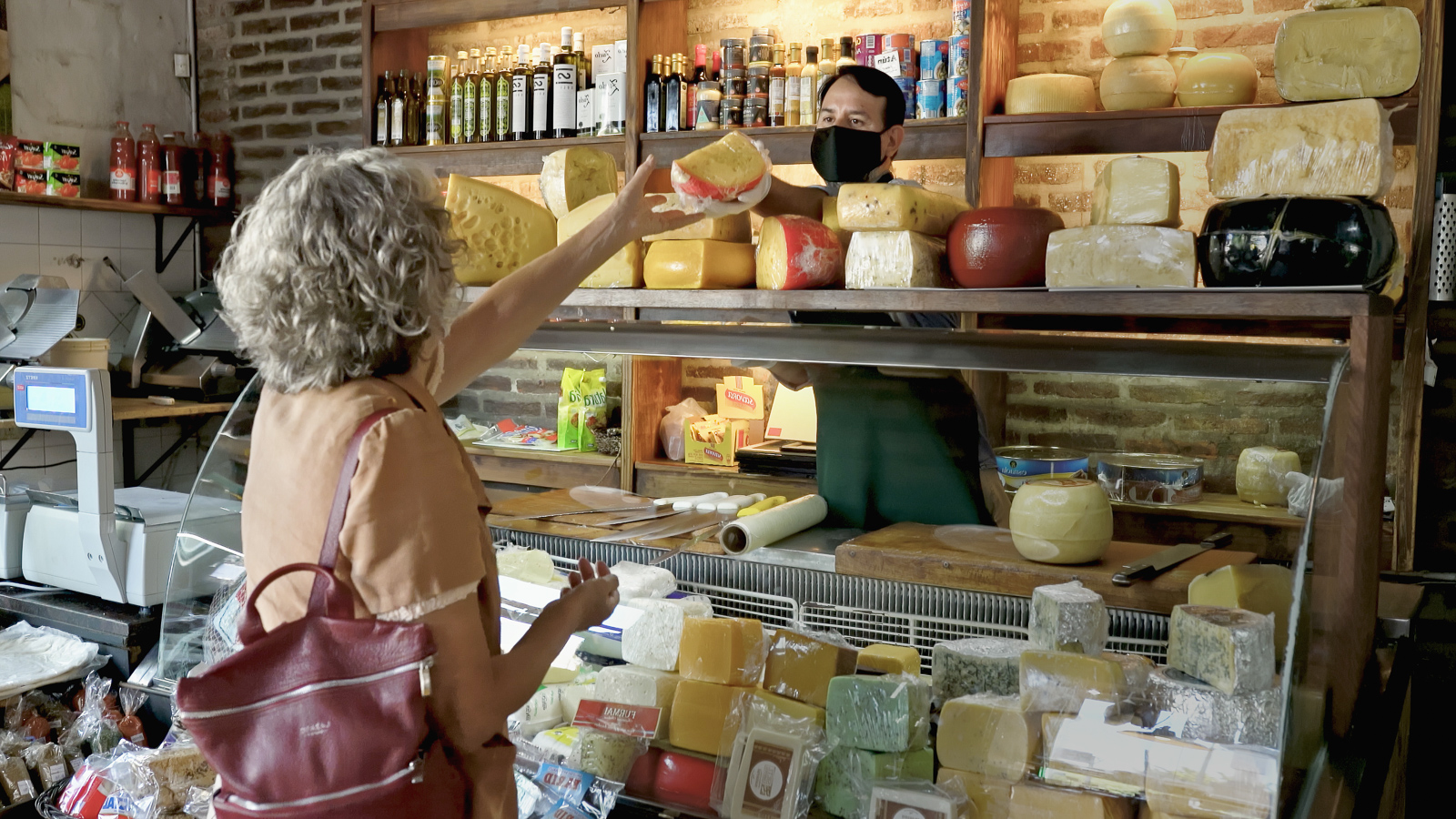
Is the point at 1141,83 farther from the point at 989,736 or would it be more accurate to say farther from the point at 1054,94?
the point at 989,736

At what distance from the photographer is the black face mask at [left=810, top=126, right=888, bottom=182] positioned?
1.83m

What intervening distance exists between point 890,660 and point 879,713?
0.11m

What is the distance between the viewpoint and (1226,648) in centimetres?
123

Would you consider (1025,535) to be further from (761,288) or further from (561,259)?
(561,259)

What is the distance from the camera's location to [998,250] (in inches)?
59.6

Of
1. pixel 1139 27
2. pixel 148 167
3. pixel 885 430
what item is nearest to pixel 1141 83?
pixel 1139 27

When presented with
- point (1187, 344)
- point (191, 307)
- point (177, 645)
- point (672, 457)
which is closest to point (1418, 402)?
point (1187, 344)

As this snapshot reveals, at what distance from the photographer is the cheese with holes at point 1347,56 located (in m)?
1.46

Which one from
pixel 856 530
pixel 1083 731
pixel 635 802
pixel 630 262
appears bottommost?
pixel 635 802

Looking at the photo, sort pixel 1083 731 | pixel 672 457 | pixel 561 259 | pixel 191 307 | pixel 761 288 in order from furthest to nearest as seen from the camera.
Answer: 1. pixel 191 307
2. pixel 672 457
3. pixel 761 288
4. pixel 561 259
5. pixel 1083 731

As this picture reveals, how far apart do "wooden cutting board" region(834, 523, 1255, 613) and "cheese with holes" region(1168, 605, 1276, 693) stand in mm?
80

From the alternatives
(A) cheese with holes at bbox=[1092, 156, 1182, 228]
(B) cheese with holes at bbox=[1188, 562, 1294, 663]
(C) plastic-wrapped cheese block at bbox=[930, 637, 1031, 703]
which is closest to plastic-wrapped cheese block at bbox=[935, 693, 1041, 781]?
(C) plastic-wrapped cheese block at bbox=[930, 637, 1031, 703]

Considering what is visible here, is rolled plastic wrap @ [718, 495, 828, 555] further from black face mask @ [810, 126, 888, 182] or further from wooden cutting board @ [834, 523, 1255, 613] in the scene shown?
black face mask @ [810, 126, 888, 182]

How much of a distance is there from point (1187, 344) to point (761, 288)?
0.61m
